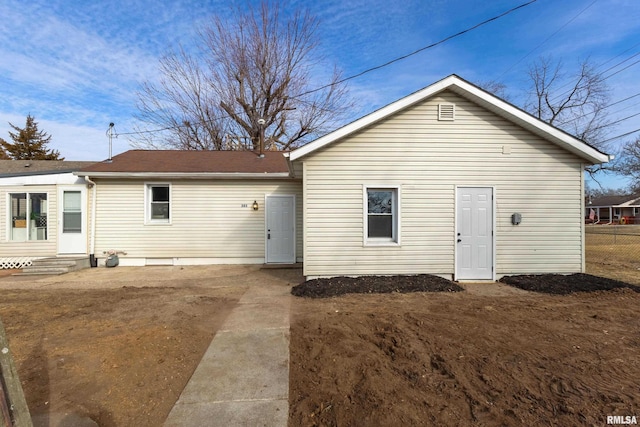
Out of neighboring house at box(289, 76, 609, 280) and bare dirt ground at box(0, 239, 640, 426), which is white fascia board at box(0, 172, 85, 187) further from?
neighboring house at box(289, 76, 609, 280)

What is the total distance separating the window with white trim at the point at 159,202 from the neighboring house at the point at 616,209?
60520 millimetres

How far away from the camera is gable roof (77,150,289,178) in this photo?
31.6 ft

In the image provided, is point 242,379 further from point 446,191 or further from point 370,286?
point 446,191

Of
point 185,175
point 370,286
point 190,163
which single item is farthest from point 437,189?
point 190,163

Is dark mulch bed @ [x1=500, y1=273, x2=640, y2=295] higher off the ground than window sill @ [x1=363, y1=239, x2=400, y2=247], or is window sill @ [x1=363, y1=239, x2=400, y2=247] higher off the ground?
window sill @ [x1=363, y1=239, x2=400, y2=247]

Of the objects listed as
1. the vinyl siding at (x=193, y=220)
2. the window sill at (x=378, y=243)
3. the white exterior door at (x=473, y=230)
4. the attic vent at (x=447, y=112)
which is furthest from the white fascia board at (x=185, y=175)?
the white exterior door at (x=473, y=230)

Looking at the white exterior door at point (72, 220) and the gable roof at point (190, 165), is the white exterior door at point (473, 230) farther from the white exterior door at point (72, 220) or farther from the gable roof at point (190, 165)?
the white exterior door at point (72, 220)

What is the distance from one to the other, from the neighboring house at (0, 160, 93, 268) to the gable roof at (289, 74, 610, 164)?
7.57m

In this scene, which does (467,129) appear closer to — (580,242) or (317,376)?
(580,242)

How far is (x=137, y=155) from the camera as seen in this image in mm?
11672

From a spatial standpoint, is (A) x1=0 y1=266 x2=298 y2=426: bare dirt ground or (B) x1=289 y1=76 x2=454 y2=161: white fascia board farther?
(B) x1=289 y1=76 x2=454 y2=161: white fascia board

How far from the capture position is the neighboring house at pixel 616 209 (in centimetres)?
4991

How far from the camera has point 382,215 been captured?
7.50 meters

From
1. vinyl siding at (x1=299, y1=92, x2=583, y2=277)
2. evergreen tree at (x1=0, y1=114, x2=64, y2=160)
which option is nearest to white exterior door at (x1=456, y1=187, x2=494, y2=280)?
vinyl siding at (x1=299, y1=92, x2=583, y2=277)
